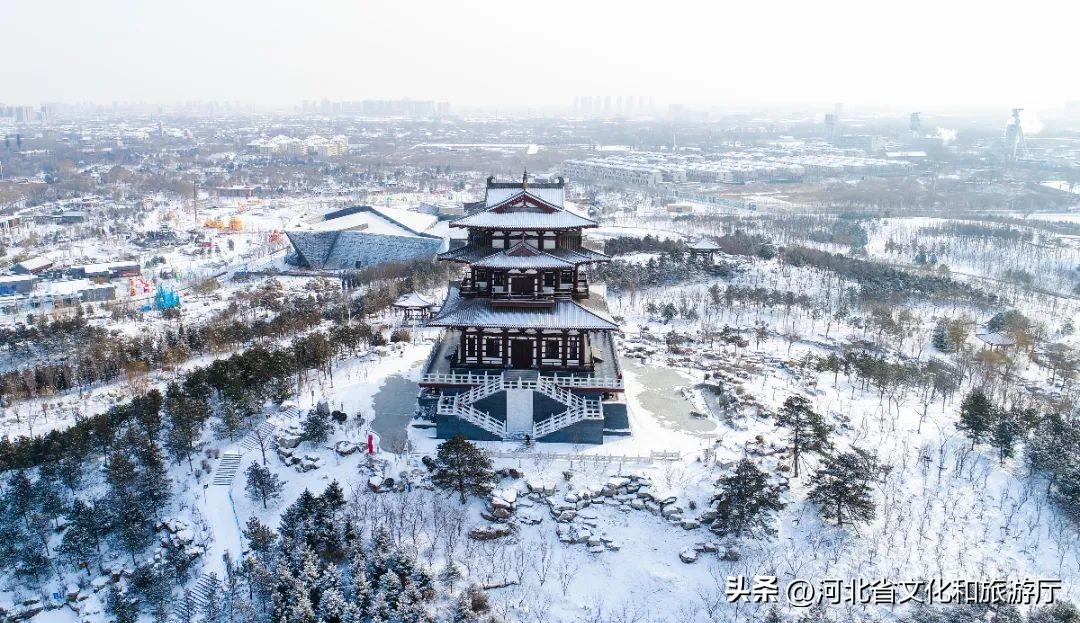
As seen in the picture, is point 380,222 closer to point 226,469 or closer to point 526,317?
point 526,317

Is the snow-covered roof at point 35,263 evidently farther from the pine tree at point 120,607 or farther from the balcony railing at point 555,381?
the pine tree at point 120,607

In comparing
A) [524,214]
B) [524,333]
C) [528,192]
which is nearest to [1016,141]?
[528,192]

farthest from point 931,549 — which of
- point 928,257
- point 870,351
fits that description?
point 928,257

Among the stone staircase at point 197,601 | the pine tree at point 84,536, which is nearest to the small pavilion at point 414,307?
the pine tree at point 84,536

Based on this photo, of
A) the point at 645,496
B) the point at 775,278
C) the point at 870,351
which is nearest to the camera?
the point at 645,496

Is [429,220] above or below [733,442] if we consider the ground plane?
above

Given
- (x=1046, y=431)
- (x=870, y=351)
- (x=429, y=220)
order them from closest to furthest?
(x=1046, y=431), (x=870, y=351), (x=429, y=220)

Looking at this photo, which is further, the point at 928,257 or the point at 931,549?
the point at 928,257

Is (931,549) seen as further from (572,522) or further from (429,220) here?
(429,220)
